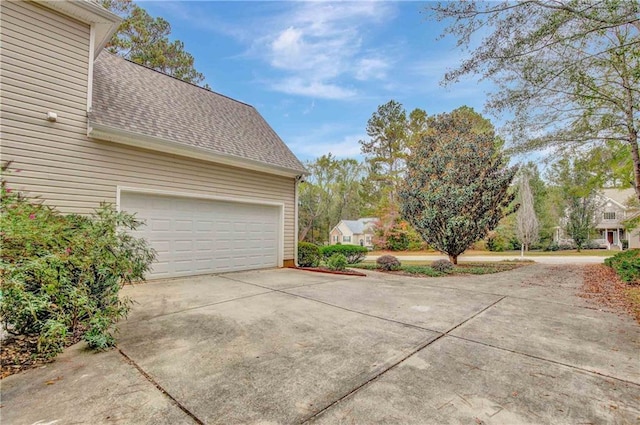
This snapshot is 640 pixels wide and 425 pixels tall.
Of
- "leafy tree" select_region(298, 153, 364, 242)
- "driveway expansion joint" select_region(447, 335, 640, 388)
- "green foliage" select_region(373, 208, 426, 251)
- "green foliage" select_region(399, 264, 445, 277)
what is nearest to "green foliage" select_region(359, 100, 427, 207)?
"green foliage" select_region(373, 208, 426, 251)

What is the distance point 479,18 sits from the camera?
179 inches

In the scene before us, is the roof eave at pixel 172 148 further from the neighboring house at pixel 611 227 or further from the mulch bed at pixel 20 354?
the neighboring house at pixel 611 227

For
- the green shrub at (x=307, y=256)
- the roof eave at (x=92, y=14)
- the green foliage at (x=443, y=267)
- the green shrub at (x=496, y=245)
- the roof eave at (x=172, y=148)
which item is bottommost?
the green shrub at (x=496, y=245)

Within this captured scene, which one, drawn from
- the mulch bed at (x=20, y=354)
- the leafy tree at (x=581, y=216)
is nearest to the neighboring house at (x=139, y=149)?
the mulch bed at (x=20, y=354)

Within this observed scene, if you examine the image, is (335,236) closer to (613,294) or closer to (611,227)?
(611,227)

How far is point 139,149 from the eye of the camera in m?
6.44

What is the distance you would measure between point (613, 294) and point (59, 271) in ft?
29.9

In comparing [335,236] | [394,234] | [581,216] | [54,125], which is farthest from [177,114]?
[335,236]

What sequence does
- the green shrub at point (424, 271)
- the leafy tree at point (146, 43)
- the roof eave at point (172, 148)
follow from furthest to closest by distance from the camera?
the leafy tree at point (146, 43)
the green shrub at point (424, 271)
the roof eave at point (172, 148)

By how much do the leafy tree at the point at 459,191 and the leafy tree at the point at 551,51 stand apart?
243 cm

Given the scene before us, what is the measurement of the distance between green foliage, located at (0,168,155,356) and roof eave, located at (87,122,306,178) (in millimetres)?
2931

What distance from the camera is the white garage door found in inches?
265

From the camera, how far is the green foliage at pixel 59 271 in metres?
2.52

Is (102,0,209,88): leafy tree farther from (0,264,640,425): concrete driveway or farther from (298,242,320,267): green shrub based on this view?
(0,264,640,425): concrete driveway
